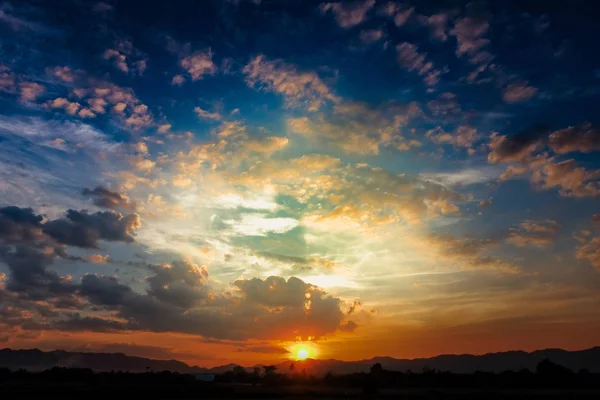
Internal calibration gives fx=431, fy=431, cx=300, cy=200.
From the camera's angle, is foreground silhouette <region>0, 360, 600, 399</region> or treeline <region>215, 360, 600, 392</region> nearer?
foreground silhouette <region>0, 360, 600, 399</region>

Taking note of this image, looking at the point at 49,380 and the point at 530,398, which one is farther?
the point at 49,380

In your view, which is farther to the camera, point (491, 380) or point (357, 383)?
point (357, 383)

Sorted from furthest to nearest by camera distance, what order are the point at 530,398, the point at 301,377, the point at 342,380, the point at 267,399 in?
the point at 301,377, the point at 342,380, the point at 267,399, the point at 530,398

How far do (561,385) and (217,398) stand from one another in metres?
89.9

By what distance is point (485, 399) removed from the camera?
76.4 metres

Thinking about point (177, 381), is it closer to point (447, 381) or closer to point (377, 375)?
point (377, 375)

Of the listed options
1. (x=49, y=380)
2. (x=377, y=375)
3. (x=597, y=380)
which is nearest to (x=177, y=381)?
(x=49, y=380)

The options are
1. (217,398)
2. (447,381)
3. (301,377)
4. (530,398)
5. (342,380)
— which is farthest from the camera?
(301,377)

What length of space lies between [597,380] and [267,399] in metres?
95.6

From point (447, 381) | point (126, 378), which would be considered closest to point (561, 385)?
point (447, 381)

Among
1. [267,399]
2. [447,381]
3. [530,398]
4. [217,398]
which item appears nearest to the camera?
[530,398]

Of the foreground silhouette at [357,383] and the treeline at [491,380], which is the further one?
the treeline at [491,380]

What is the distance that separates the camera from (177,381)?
459 feet

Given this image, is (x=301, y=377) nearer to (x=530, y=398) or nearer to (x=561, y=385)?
(x=561, y=385)
